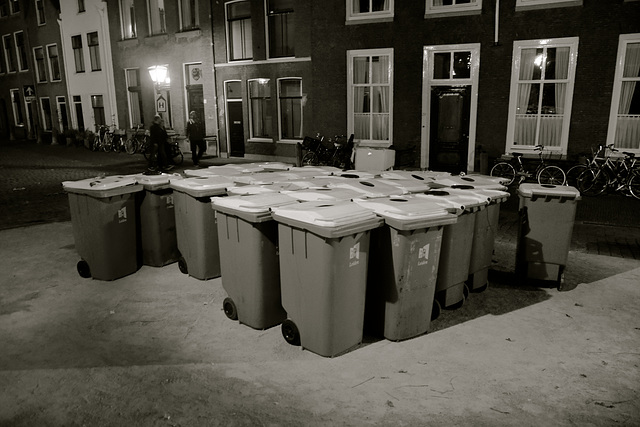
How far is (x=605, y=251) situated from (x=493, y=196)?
2989 mm

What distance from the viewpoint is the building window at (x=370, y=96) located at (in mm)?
14273

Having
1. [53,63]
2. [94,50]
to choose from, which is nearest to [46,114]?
[53,63]

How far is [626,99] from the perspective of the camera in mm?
11555

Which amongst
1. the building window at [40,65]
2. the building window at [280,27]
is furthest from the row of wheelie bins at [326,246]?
the building window at [40,65]

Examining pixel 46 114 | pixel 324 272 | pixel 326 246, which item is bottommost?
pixel 324 272

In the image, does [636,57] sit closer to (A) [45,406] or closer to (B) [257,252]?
(B) [257,252]

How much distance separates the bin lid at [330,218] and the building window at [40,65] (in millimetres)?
31208

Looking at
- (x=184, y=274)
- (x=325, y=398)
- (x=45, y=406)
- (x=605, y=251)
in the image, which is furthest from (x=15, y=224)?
(x=605, y=251)

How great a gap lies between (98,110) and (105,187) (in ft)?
75.1

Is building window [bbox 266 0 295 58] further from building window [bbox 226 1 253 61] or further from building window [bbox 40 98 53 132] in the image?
building window [bbox 40 98 53 132]

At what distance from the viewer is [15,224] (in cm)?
917

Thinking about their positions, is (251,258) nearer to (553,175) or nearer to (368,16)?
(553,175)

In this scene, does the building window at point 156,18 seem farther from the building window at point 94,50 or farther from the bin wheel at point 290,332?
the bin wheel at point 290,332

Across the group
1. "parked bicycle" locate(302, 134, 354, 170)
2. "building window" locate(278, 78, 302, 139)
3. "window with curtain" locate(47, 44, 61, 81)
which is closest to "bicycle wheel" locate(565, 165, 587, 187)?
"parked bicycle" locate(302, 134, 354, 170)
